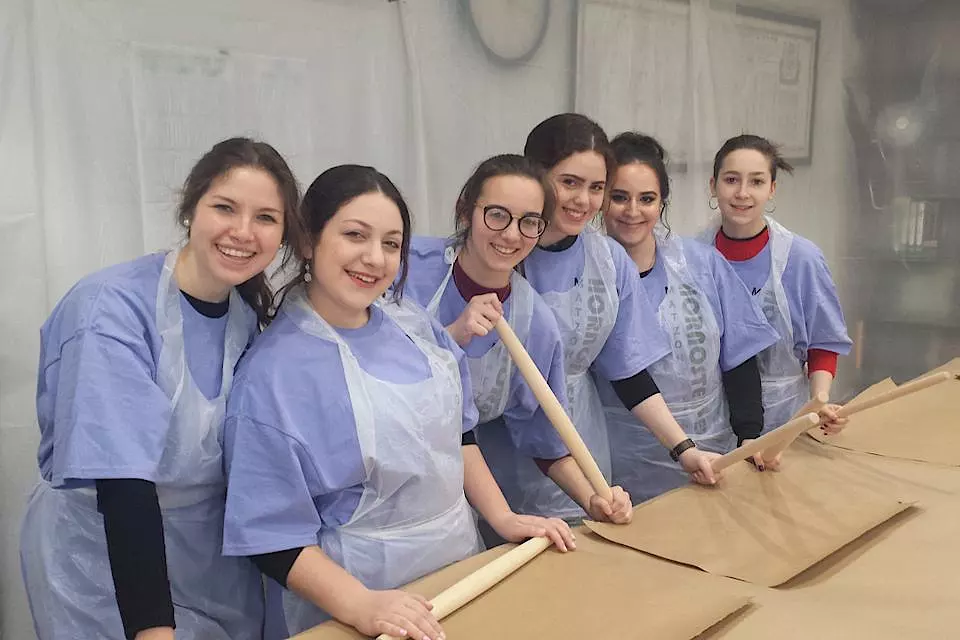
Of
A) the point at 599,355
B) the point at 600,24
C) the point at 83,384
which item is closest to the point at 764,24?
the point at 600,24

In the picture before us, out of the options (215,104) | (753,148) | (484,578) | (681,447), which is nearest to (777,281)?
(753,148)

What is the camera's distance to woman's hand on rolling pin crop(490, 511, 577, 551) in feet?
3.19

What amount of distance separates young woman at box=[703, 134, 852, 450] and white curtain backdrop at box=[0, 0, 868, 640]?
0.51m

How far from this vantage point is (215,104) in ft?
4.34

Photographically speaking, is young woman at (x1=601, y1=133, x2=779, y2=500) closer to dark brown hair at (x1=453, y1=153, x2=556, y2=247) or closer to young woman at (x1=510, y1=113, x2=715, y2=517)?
young woman at (x1=510, y1=113, x2=715, y2=517)

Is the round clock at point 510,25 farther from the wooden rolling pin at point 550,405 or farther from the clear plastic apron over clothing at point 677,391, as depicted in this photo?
the wooden rolling pin at point 550,405

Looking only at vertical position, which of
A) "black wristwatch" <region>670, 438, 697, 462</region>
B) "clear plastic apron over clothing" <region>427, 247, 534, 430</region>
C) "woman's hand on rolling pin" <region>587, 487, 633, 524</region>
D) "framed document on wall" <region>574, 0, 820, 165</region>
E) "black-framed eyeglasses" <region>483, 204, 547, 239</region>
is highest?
"framed document on wall" <region>574, 0, 820, 165</region>

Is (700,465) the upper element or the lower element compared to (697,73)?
lower

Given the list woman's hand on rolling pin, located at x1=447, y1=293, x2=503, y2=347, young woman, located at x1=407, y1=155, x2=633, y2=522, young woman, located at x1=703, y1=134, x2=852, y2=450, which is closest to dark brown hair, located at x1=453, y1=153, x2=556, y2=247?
young woman, located at x1=407, y1=155, x2=633, y2=522

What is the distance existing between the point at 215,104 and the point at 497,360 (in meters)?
0.66

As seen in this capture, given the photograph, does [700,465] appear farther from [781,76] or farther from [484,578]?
[781,76]

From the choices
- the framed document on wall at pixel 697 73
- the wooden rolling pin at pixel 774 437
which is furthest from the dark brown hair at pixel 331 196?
the framed document on wall at pixel 697 73

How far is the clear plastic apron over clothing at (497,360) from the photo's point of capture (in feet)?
3.87

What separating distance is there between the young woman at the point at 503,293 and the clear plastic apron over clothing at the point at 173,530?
342 mm
